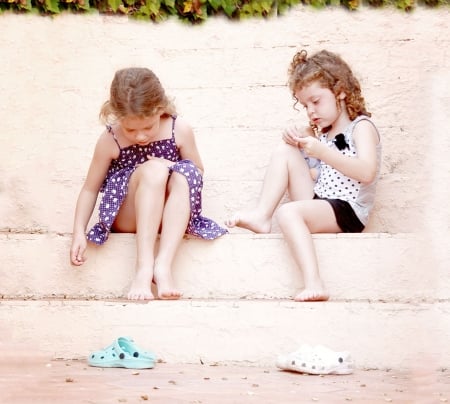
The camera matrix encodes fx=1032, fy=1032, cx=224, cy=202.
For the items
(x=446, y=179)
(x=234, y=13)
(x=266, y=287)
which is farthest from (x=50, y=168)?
(x=446, y=179)

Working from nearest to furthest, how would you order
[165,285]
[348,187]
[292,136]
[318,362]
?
[318,362], [165,285], [292,136], [348,187]

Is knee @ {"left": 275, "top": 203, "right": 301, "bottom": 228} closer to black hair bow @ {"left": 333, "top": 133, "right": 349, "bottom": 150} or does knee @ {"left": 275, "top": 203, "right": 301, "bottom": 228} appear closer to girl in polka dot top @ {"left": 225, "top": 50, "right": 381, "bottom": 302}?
girl in polka dot top @ {"left": 225, "top": 50, "right": 381, "bottom": 302}

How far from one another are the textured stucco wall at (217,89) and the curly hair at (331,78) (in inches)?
24.2

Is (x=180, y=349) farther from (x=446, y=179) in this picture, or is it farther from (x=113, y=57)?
(x=113, y=57)

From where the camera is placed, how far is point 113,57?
217 inches

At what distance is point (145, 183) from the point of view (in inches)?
166

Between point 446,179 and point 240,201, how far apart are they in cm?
102

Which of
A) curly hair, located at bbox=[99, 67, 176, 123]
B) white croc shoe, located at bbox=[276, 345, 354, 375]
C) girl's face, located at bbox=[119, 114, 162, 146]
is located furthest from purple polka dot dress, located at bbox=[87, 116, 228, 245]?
white croc shoe, located at bbox=[276, 345, 354, 375]

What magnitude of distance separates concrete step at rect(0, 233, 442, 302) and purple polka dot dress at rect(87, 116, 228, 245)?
57mm

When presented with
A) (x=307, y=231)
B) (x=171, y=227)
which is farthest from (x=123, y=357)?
(x=307, y=231)

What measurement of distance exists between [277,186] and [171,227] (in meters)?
0.55

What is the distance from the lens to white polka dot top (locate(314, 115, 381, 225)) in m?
4.53

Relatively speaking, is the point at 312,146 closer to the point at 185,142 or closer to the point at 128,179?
the point at 185,142

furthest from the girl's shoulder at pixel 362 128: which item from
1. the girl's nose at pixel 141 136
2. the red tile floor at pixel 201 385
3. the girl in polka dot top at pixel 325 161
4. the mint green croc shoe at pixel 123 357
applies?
the mint green croc shoe at pixel 123 357
